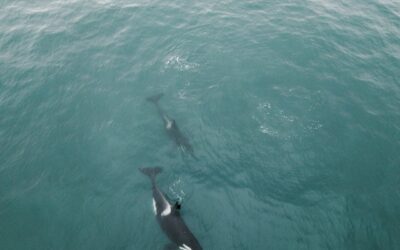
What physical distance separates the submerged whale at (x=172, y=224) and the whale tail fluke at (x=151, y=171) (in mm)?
625

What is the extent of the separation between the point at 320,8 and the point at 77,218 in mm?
36897

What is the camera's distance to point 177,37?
37438mm

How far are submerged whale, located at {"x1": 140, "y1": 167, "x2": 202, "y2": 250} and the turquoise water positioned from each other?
761mm

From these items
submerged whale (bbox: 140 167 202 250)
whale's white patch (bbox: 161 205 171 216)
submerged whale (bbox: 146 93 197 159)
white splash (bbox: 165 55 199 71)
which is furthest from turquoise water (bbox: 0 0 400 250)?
whale's white patch (bbox: 161 205 171 216)

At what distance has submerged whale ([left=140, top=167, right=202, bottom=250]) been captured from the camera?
69.6 feet

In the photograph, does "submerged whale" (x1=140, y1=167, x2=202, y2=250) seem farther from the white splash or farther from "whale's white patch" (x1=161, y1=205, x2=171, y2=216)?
the white splash

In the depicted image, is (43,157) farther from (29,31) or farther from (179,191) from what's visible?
(29,31)

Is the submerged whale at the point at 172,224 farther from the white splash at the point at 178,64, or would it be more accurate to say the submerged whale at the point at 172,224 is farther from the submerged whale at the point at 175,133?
the white splash at the point at 178,64

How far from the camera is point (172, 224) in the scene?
73.2 ft

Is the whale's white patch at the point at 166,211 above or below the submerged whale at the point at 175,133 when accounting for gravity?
below

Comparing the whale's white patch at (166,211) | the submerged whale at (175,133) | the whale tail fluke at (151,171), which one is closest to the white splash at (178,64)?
the submerged whale at (175,133)

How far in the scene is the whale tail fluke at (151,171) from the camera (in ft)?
83.7

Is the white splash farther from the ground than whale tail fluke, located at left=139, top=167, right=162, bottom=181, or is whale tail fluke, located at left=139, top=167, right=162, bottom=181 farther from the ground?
the white splash

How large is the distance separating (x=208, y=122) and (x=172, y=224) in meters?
10.2
